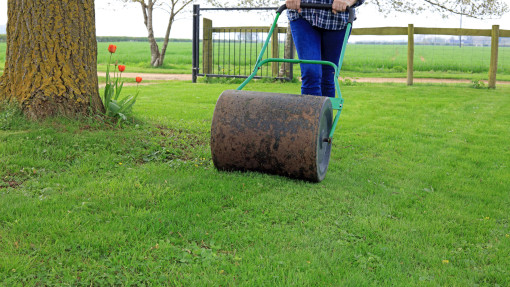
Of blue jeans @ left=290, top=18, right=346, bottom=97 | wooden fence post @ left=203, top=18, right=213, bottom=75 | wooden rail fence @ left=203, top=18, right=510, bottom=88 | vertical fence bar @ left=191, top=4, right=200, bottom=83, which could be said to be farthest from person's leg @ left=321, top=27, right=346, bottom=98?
wooden fence post @ left=203, top=18, right=213, bottom=75

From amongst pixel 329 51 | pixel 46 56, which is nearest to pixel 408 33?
pixel 329 51

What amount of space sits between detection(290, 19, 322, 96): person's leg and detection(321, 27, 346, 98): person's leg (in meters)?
0.12

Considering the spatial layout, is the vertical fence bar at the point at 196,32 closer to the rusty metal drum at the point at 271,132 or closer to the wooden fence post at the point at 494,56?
the wooden fence post at the point at 494,56

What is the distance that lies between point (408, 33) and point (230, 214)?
1027 centimetres

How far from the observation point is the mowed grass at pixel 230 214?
2.21m

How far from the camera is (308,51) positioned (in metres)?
3.96

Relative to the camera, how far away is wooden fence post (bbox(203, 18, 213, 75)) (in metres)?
12.2

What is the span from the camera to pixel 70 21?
4254mm

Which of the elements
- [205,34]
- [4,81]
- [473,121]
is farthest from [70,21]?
[205,34]

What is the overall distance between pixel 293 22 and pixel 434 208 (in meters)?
1.80

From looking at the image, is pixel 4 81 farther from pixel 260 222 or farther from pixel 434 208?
pixel 434 208

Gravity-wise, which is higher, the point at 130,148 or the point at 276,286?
the point at 130,148

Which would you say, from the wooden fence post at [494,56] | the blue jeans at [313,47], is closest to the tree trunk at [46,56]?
the blue jeans at [313,47]

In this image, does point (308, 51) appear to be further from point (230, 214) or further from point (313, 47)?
point (230, 214)
